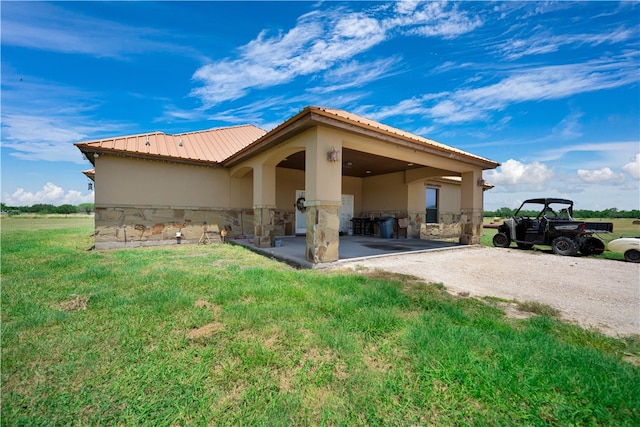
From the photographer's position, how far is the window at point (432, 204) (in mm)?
→ 14383

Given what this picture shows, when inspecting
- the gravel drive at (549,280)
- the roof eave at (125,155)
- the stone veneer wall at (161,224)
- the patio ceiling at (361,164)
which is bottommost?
the gravel drive at (549,280)

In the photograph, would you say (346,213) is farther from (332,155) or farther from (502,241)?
(332,155)

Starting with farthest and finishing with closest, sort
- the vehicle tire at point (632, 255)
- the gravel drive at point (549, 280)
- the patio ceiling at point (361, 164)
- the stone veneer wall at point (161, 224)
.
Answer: the patio ceiling at point (361, 164) < the stone veneer wall at point (161, 224) < the vehicle tire at point (632, 255) < the gravel drive at point (549, 280)

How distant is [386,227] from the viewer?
12.8 m

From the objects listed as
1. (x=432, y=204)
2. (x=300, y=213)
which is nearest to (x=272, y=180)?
(x=300, y=213)

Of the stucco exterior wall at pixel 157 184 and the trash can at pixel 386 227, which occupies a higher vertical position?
the stucco exterior wall at pixel 157 184

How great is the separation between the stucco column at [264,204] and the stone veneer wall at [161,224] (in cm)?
274

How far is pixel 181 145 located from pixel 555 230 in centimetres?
1368

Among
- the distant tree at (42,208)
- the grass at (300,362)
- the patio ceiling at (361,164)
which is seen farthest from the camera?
the distant tree at (42,208)

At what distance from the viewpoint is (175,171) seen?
32.7ft

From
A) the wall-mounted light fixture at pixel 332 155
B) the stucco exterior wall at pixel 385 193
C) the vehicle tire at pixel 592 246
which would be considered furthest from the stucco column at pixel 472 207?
the wall-mounted light fixture at pixel 332 155

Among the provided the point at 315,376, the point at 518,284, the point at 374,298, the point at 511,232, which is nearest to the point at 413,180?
the point at 511,232

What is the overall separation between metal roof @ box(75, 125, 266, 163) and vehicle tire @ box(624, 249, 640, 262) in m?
13.1

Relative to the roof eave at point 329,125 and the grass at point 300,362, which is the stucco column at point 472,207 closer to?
the roof eave at point 329,125
